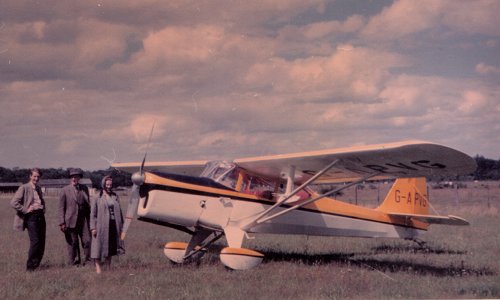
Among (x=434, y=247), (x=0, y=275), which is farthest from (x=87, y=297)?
(x=434, y=247)

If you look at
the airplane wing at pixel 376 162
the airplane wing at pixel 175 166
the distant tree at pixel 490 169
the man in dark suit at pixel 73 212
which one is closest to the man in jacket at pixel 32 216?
the man in dark suit at pixel 73 212

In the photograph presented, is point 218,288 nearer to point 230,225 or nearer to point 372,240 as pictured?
point 230,225

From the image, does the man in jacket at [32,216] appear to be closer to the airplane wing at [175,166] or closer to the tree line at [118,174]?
the tree line at [118,174]

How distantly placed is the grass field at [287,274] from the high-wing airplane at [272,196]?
59cm

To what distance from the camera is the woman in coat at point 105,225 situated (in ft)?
27.5

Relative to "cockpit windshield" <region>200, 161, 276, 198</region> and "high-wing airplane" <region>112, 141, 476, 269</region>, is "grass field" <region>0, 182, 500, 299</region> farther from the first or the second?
"cockpit windshield" <region>200, 161, 276, 198</region>

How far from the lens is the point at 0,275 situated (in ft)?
25.8

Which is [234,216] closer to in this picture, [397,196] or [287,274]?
[287,274]

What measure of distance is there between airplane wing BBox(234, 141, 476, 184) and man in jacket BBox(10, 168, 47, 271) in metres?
3.58

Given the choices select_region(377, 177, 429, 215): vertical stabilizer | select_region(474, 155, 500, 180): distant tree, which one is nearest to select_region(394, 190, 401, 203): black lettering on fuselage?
select_region(377, 177, 429, 215): vertical stabilizer

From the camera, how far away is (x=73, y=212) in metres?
9.04

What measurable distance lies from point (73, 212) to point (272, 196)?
3.66 m

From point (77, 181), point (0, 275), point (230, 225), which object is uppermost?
point (77, 181)

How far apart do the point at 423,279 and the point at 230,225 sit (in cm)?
340
